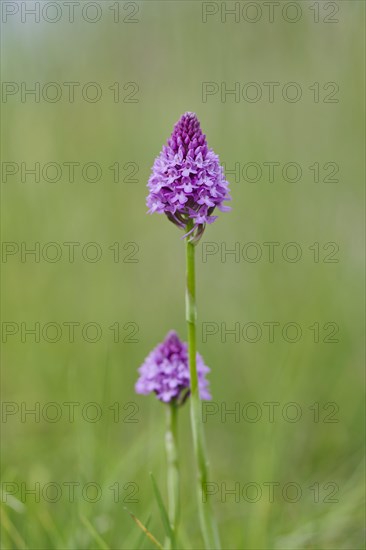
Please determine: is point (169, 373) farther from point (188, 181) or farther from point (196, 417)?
point (188, 181)

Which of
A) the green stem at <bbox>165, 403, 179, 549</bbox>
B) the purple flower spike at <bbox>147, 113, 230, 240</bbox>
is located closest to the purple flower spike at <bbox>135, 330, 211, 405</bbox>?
the green stem at <bbox>165, 403, 179, 549</bbox>

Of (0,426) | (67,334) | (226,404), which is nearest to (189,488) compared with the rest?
(226,404)

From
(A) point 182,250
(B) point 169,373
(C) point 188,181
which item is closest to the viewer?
(C) point 188,181

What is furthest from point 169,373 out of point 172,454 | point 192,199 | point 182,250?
point 182,250

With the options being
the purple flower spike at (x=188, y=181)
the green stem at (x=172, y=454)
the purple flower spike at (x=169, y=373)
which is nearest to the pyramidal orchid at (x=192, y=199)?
the purple flower spike at (x=188, y=181)

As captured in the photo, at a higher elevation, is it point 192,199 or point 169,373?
point 192,199

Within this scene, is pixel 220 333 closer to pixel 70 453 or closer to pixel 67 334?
pixel 67 334
